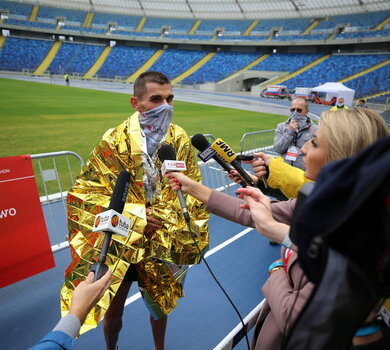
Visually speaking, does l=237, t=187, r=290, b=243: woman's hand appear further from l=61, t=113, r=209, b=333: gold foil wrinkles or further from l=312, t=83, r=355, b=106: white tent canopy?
l=312, t=83, r=355, b=106: white tent canopy

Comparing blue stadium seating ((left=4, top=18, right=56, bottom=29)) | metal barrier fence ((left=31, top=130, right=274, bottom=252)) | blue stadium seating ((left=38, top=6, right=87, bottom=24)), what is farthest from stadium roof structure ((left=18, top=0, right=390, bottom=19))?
metal barrier fence ((left=31, top=130, right=274, bottom=252))

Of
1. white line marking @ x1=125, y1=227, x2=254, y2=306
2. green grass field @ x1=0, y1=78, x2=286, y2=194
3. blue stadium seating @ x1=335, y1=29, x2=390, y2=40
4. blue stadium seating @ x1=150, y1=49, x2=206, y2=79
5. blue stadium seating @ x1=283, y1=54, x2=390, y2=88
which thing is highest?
blue stadium seating @ x1=150, y1=49, x2=206, y2=79

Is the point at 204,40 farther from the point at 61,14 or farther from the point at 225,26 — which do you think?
the point at 61,14

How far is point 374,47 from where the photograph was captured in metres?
34.7

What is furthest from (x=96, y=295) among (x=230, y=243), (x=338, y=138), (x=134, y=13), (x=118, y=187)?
(x=134, y=13)

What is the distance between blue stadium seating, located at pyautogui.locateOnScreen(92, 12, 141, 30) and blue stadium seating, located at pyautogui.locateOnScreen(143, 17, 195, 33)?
2311mm

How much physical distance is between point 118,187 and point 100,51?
5540cm

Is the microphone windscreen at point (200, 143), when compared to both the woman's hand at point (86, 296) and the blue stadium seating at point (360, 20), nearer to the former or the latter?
the woman's hand at point (86, 296)

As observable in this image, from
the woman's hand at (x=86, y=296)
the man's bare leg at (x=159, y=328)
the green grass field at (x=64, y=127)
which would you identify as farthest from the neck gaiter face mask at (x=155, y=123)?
the green grass field at (x=64, y=127)

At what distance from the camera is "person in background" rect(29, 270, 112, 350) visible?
0.95 metres

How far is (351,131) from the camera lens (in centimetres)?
112

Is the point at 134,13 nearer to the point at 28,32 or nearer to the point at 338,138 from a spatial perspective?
the point at 28,32

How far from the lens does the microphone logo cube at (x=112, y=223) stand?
1.19 meters

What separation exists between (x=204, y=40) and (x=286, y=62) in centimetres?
1495
